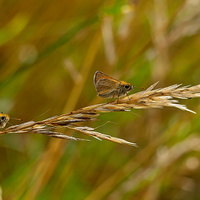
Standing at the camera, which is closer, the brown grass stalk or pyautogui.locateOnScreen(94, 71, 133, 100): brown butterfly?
the brown grass stalk

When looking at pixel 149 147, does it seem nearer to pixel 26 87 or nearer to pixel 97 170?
pixel 97 170

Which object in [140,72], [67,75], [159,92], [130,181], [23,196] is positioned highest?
[67,75]

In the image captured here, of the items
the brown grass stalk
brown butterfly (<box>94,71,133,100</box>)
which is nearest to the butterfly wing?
brown butterfly (<box>94,71,133,100</box>)

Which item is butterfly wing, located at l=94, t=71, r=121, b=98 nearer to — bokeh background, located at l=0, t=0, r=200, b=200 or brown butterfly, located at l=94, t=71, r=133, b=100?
brown butterfly, located at l=94, t=71, r=133, b=100

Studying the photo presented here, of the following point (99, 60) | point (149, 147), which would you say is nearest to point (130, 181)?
point (149, 147)

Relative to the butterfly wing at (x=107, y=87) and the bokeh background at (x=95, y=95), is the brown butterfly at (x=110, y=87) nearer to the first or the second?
the butterfly wing at (x=107, y=87)

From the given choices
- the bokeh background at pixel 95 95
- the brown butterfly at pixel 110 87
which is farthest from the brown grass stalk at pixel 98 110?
the bokeh background at pixel 95 95

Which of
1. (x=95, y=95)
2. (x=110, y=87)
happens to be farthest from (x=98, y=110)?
(x=95, y=95)
